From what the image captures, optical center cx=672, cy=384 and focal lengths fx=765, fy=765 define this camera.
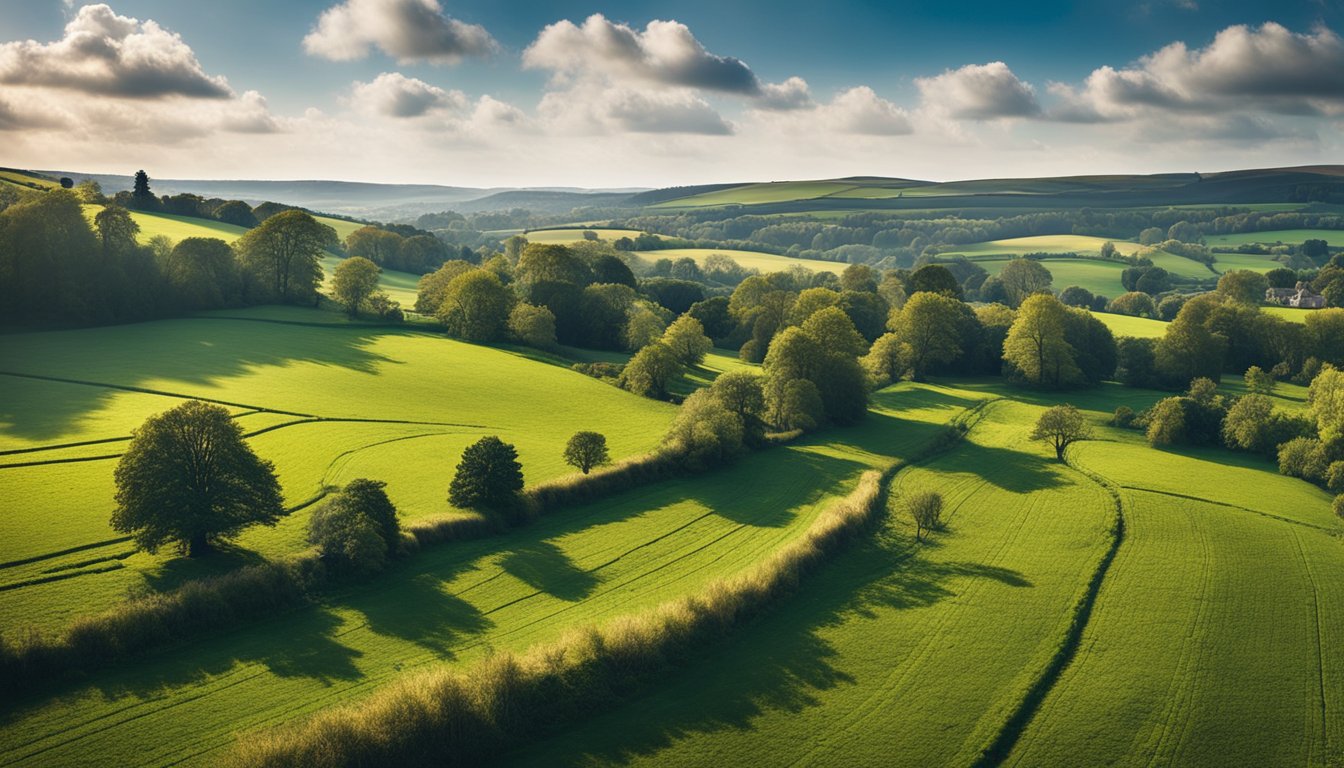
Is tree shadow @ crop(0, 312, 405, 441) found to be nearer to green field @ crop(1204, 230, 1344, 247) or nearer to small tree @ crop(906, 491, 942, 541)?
small tree @ crop(906, 491, 942, 541)

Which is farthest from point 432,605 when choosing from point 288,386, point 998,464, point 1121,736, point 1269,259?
point 1269,259

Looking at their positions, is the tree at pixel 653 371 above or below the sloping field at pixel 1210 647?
above

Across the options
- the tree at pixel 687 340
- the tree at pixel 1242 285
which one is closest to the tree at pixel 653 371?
the tree at pixel 687 340

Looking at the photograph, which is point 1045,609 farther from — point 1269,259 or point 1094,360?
point 1269,259

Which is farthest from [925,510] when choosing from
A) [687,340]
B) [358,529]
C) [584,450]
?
[687,340]

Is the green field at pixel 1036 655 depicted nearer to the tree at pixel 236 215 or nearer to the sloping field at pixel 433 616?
the sloping field at pixel 433 616

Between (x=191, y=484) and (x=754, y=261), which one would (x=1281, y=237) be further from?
(x=191, y=484)

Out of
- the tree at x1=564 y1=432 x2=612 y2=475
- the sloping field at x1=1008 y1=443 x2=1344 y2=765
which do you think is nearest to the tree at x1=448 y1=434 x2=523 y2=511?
the tree at x1=564 y1=432 x2=612 y2=475
